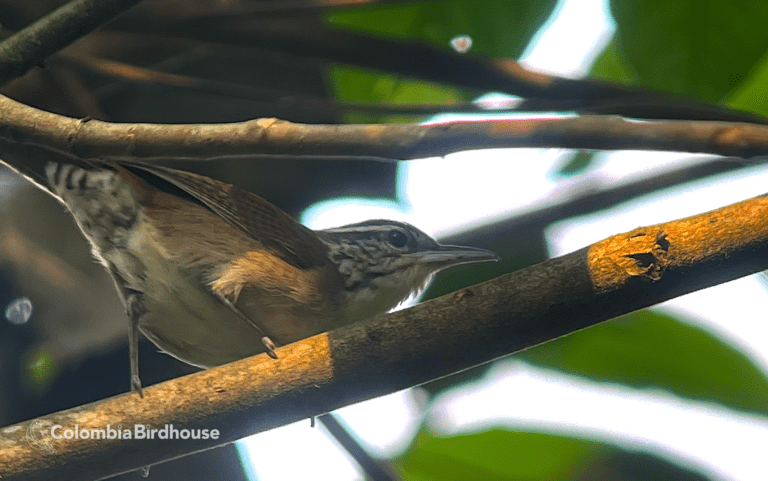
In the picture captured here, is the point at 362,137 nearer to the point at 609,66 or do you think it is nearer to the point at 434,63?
the point at 434,63

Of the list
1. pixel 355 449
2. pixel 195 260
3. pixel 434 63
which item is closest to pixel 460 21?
pixel 434 63

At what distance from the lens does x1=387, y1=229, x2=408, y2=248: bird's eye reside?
4.29 meters

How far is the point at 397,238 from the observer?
170 inches

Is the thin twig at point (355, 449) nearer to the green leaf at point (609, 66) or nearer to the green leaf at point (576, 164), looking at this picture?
the green leaf at point (609, 66)

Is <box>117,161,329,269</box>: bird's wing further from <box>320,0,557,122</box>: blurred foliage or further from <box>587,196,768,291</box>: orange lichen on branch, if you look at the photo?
<box>587,196,768,291</box>: orange lichen on branch

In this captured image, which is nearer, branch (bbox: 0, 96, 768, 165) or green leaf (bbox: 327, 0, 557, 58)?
branch (bbox: 0, 96, 768, 165)

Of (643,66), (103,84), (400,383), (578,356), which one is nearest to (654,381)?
(578,356)

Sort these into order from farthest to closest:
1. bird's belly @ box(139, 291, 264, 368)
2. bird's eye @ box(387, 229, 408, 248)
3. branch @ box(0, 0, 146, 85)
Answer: bird's eye @ box(387, 229, 408, 248) → bird's belly @ box(139, 291, 264, 368) → branch @ box(0, 0, 146, 85)

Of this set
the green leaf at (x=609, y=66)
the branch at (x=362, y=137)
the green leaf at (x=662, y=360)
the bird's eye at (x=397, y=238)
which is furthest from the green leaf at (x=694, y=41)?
the bird's eye at (x=397, y=238)

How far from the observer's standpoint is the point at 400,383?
229 centimetres

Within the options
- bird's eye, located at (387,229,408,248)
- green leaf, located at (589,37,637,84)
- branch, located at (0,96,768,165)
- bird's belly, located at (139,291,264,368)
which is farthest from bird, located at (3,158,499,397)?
green leaf, located at (589,37,637,84)

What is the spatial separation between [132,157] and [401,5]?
6.12 feet

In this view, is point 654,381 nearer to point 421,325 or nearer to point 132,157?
point 421,325

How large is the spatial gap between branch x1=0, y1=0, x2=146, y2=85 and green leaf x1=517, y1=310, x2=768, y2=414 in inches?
102
